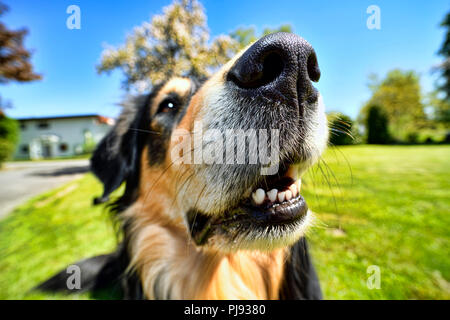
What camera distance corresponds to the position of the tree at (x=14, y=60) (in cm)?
269

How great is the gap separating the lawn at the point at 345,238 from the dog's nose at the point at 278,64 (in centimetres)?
76

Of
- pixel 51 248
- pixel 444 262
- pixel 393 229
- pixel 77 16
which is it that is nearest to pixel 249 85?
pixel 77 16

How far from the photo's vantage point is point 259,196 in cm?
136

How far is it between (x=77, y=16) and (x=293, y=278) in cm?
313

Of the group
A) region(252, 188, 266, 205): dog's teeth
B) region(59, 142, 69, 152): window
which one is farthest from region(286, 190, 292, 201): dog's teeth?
region(59, 142, 69, 152): window

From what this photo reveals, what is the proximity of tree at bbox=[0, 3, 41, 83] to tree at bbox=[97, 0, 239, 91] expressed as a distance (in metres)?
0.96

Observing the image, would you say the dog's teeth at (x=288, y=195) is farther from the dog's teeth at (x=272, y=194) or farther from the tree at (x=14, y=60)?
the tree at (x=14, y=60)

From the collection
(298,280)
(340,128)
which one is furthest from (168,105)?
(298,280)

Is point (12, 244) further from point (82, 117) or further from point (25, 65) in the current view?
point (82, 117)

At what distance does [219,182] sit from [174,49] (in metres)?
2.45

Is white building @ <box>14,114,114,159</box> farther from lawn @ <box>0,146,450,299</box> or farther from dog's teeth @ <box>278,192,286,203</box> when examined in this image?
dog's teeth @ <box>278,192,286,203</box>

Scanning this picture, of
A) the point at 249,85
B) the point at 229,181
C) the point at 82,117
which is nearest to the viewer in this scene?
the point at 249,85

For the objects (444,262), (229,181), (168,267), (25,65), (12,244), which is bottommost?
(12,244)
